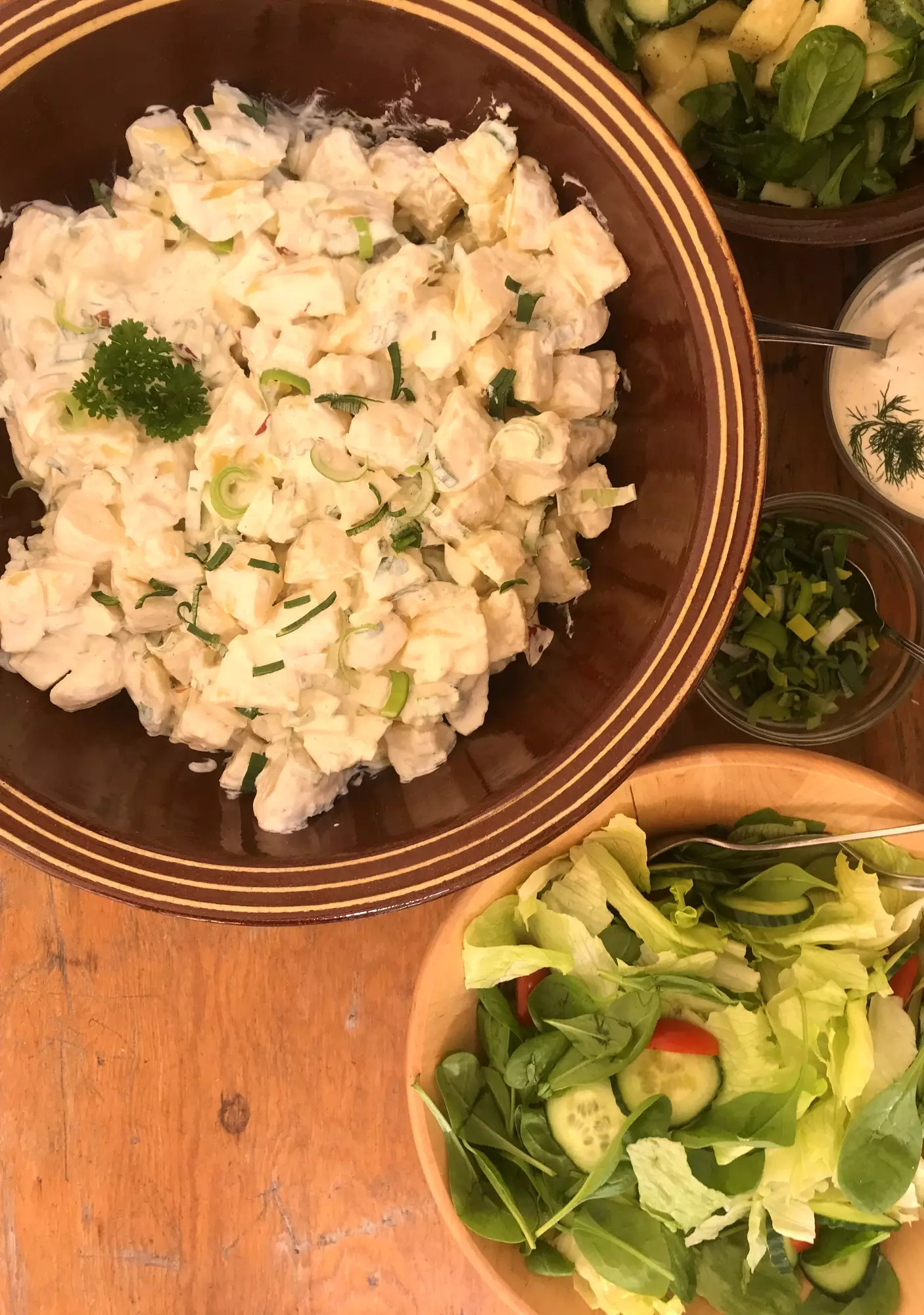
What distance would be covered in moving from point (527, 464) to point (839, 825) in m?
0.73

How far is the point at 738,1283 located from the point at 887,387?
1364 millimetres

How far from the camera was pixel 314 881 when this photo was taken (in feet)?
4.10

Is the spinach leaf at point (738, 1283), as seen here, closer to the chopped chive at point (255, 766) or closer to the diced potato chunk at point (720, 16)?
the chopped chive at point (255, 766)

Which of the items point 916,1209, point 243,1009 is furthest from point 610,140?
point 916,1209

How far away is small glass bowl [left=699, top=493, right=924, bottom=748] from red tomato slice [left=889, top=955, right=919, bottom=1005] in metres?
0.36

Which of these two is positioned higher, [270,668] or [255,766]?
[270,668]

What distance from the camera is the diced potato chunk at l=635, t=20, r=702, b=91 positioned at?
1.42 metres

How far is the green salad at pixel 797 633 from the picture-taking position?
64.2 inches

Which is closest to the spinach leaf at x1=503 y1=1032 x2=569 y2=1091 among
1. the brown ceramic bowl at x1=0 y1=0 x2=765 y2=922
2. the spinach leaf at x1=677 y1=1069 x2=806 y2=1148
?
the spinach leaf at x1=677 y1=1069 x2=806 y2=1148

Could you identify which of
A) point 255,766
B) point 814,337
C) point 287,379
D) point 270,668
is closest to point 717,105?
point 814,337

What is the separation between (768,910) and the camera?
1.50 metres

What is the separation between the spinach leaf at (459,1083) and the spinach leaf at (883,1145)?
21.3 inches

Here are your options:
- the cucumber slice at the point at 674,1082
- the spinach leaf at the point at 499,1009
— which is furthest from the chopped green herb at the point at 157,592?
the cucumber slice at the point at 674,1082

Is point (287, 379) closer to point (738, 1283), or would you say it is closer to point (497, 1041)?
point (497, 1041)
